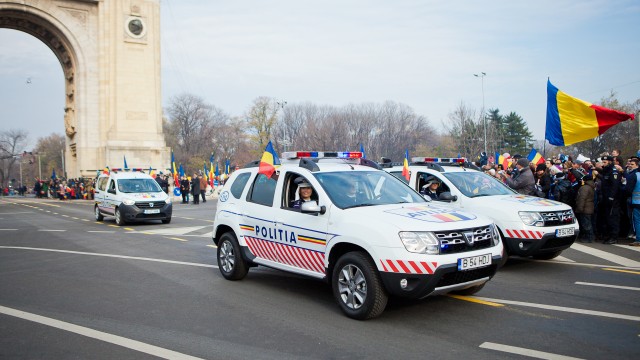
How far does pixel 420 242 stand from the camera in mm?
5570

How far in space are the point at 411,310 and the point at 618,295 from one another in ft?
9.48

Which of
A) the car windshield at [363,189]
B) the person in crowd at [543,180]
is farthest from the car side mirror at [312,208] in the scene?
the person in crowd at [543,180]

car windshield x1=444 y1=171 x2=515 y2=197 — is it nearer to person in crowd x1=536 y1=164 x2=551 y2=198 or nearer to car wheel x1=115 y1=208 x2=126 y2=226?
person in crowd x1=536 y1=164 x2=551 y2=198

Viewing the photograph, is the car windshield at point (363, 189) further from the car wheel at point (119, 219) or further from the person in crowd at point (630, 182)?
the car wheel at point (119, 219)

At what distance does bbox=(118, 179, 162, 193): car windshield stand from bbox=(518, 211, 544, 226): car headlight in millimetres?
14223

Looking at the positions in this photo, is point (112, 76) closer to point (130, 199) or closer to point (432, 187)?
point (130, 199)

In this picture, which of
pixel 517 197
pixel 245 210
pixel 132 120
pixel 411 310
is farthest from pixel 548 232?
pixel 132 120

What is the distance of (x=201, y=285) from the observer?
7.97 m

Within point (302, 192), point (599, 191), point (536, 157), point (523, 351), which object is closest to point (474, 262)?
point (523, 351)

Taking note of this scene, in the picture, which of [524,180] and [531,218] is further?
[524,180]

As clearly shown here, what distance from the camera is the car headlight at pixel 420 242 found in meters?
5.54

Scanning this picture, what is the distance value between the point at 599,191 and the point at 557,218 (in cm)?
421

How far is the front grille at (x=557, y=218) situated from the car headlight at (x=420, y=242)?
3.81m

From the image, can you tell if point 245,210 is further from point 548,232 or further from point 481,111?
point 481,111
